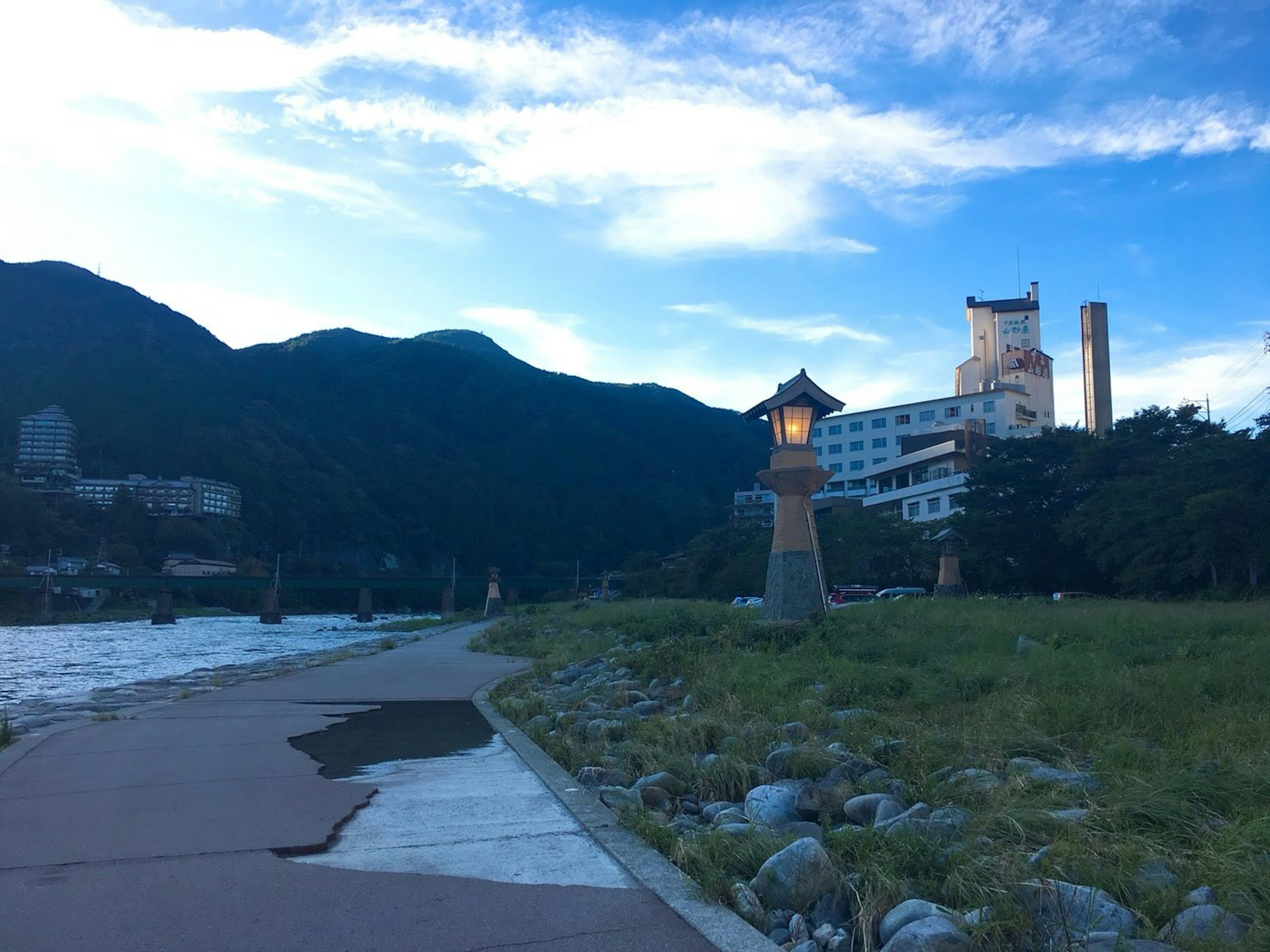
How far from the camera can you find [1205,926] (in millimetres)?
3883

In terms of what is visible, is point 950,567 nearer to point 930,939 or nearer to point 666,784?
point 666,784

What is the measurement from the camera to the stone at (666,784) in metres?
6.90

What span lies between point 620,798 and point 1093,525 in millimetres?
34116

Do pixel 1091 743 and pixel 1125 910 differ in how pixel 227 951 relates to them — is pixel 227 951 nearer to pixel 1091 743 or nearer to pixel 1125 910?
pixel 1125 910

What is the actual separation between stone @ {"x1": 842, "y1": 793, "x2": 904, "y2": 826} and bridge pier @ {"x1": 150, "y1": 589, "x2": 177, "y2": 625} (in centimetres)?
9064

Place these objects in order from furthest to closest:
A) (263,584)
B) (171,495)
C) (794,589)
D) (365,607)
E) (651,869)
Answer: (171,495) → (365,607) → (263,584) → (794,589) → (651,869)

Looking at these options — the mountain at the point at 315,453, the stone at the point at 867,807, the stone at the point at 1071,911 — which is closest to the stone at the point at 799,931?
the stone at the point at 1071,911

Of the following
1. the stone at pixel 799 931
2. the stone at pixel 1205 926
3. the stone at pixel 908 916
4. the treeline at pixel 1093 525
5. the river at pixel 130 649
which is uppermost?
the treeline at pixel 1093 525

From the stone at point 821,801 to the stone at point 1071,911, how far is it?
1.73 meters

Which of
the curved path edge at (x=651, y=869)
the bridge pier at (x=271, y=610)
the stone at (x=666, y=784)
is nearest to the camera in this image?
the curved path edge at (x=651, y=869)

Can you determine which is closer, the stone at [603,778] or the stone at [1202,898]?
the stone at [1202,898]

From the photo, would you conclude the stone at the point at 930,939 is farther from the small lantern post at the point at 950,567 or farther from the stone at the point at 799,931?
the small lantern post at the point at 950,567

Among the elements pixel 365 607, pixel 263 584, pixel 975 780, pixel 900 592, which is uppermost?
pixel 900 592

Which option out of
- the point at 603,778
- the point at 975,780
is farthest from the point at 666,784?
the point at 975,780
